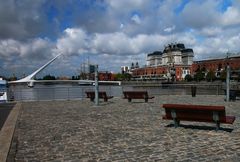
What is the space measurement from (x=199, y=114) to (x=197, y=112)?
0.26 ft

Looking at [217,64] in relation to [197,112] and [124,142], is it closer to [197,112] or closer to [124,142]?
[197,112]

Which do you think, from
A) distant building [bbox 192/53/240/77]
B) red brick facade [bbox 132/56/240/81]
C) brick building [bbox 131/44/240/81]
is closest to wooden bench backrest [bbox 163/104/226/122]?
red brick facade [bbox 132/56/240/81]

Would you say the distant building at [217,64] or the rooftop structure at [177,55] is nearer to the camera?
the distant building at [217,64]

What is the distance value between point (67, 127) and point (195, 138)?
4252mm

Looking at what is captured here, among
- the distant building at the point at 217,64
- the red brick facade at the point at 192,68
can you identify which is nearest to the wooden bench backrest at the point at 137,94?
the red brick facade at the point at 192,68

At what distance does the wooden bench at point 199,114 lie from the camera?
8.91 meters

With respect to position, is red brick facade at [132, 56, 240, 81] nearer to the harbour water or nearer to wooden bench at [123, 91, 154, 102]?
the harbour water

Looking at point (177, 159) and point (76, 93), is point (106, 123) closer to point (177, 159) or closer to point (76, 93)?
point (177, 159)

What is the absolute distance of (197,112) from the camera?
9.23 meters

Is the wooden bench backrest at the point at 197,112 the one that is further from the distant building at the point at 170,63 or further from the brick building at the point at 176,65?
the distant building at the point at 170,63

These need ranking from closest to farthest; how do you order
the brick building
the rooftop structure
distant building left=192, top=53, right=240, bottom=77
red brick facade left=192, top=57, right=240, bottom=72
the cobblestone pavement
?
the cobblestone pavement < red brick facade left=192, top=57, right=240, bottom=72 < distant building left=192, top=53, right=240, bottom=77 < the brick building < the rooftop structure

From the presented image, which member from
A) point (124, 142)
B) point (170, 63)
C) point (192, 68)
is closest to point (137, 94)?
point (124, 142)

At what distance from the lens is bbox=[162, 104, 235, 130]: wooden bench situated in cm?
891

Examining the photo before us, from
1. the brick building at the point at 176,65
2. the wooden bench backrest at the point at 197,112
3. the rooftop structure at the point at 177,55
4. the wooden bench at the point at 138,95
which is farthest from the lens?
the rooftop structure at the point at 177,55
